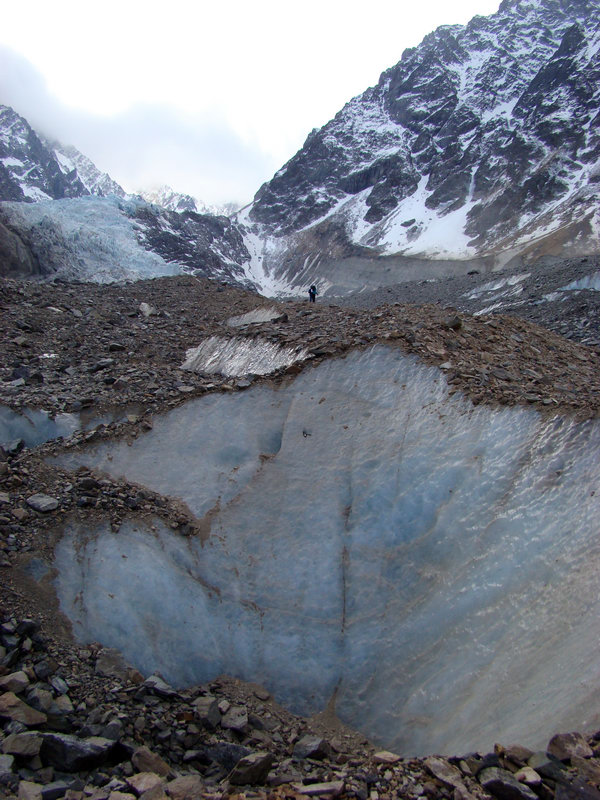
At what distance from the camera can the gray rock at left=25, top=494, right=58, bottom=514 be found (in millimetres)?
8055

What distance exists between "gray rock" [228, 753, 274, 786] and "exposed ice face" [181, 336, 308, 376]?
23.5 feet

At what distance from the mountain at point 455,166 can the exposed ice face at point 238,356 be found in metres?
64.5

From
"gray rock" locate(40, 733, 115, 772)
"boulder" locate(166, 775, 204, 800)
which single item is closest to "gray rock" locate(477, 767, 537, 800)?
"boulder" locate(166, 775, 204, 800)

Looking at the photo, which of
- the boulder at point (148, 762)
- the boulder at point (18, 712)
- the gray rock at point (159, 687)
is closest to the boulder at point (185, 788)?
the boulder at point (148, 762)

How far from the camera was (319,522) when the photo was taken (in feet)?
28.4

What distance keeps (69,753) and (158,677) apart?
164 centimetres

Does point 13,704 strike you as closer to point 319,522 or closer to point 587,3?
point 319,522

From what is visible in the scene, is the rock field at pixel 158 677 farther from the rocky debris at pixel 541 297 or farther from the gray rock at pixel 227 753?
the rocky debris at pixel 541 297

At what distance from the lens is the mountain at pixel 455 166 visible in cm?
8731

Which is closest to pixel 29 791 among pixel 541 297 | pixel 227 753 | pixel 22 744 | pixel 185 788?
pixel 22 744

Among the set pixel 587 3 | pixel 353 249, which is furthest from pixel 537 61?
pixel 353 249

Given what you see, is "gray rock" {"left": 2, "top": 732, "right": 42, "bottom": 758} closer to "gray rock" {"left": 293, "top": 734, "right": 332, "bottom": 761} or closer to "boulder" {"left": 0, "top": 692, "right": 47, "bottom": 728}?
"boulder" {"left": 0, "top": 692, "right": 47, "bottom": 728}

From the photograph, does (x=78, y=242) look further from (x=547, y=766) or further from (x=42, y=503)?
(x=547, y=766)

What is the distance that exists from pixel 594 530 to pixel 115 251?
136 ft
